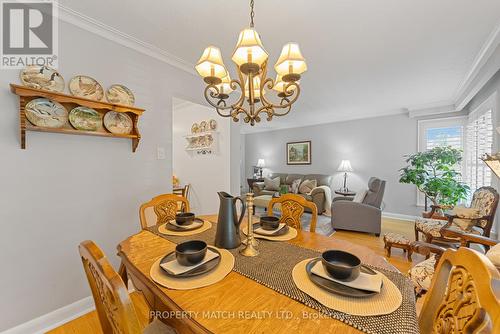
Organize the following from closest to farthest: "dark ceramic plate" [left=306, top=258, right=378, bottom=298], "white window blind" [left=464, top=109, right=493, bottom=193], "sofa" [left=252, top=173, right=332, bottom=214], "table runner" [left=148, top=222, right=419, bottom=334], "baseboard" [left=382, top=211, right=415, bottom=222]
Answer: "table runner" [left=148, top=222, right=419, bottom=334]
"dark ceramic plate" [left=306, top=258, right=378, bottom=298]
"white window blind" [left=464, top=109, right=493, bottom=193]
"baseboard" [left=382, top=211, right=415, bottom=222]
"sofa" [left=252, top=173, right=332, bottom=214]

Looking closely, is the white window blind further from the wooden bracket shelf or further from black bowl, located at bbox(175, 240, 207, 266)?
the wooden bracket shelf

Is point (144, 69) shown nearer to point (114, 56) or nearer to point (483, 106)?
point (114, 56)

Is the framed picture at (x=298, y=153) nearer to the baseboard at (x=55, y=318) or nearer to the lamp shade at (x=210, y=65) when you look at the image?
the lamp shade at (x=210, y=65)

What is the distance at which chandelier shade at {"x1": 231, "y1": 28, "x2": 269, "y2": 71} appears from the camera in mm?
1102

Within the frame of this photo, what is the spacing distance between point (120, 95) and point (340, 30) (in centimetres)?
207

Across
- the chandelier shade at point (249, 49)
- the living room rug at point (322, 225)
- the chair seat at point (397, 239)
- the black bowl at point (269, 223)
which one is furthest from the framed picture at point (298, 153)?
the chandelier shade at point (249, 49)

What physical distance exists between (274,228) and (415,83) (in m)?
3.32

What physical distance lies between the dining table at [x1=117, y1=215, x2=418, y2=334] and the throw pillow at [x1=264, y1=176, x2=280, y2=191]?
4.86m

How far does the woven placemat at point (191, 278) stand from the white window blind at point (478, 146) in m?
3.87

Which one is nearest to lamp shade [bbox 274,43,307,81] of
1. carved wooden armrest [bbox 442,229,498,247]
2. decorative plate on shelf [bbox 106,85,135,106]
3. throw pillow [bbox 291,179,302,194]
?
decorative plate on shelf [bbox 106,85,135,106]

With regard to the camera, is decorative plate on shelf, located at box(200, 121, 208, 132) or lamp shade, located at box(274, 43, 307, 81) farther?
decorative plate on shelf, located at box(200, 121, 208, 132)

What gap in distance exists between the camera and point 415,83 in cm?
305

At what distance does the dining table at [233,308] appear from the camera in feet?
1.98

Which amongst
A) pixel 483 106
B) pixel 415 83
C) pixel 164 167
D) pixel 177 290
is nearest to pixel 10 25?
pixel 164 167
